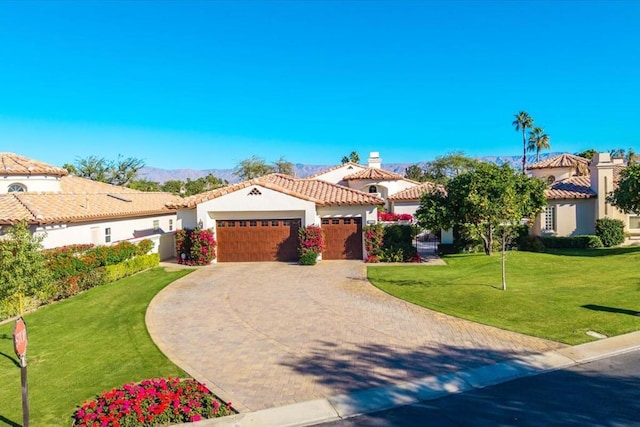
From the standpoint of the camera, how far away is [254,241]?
2741cm

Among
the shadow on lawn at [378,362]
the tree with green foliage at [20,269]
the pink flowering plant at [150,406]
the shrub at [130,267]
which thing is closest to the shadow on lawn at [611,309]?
the shadow on lawn at [378,362]

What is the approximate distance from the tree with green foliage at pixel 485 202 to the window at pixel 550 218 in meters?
5.69

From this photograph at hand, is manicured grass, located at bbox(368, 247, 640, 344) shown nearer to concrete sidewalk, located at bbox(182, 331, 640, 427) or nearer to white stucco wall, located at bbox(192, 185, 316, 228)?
concrete sidewalk, located at bbox(182, 331, 640, 427)

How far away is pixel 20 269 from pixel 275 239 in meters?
16.5

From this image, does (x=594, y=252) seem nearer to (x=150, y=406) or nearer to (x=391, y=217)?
(x=391, y=217)

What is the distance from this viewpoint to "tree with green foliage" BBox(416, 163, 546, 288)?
17547 millimetres

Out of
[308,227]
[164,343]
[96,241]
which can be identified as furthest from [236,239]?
[164,343]

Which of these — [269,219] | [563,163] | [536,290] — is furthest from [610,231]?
[269,219]

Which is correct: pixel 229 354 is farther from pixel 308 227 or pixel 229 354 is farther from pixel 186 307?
pixel 308 227

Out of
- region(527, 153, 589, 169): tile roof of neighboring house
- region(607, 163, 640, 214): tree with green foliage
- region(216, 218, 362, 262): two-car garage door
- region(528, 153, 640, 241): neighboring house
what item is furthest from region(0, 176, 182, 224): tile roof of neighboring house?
region(527, 153, 589, 169): tile roof of neighboring house

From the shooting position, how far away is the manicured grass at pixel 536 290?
1343 centimetres

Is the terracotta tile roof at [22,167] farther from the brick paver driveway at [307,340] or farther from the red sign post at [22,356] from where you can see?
the red sign post at [22,356]

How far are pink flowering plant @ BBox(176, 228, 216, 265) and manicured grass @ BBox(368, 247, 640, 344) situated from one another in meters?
9.73

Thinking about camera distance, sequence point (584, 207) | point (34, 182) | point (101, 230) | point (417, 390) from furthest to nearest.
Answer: point (584, 207)
point (34, 182)
point (101, 230)
point (417, 390)
